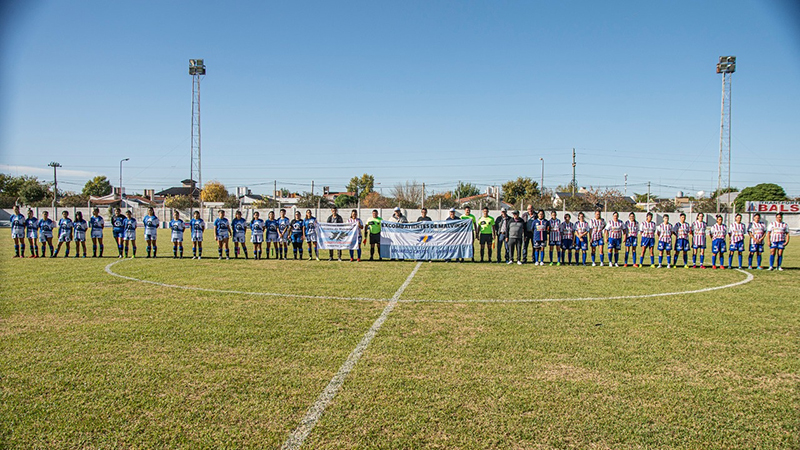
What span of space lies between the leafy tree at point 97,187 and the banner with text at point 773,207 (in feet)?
304

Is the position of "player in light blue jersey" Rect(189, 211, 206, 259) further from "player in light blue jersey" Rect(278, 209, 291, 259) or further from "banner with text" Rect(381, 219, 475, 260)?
"banner with text" Rect(381, 219, 475, 260)

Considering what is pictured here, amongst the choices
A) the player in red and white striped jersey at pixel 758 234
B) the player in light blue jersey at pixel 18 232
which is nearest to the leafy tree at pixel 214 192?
the player in light blue jersey at pixel 18 232

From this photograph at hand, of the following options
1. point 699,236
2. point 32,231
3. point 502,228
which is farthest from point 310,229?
point 699,236

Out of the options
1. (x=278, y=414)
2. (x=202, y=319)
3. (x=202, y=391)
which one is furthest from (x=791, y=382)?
(x=202, y=319)

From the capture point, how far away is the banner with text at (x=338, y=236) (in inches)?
600

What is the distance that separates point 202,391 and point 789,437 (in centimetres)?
460

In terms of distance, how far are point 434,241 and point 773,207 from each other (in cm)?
4138

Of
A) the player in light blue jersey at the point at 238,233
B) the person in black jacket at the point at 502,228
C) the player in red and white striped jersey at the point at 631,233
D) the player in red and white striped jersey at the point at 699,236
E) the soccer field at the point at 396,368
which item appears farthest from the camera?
the player in light blue jersey at the point at 238,233

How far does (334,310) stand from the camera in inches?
285

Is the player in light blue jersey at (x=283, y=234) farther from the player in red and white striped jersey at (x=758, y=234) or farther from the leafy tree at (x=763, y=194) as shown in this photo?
the leafy tree at (x=763, y=194)

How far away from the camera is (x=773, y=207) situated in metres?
41.0

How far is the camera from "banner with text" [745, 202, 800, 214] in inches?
1556

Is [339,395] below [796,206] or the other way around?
below

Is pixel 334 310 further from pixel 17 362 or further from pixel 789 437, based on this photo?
pixel 789 437
